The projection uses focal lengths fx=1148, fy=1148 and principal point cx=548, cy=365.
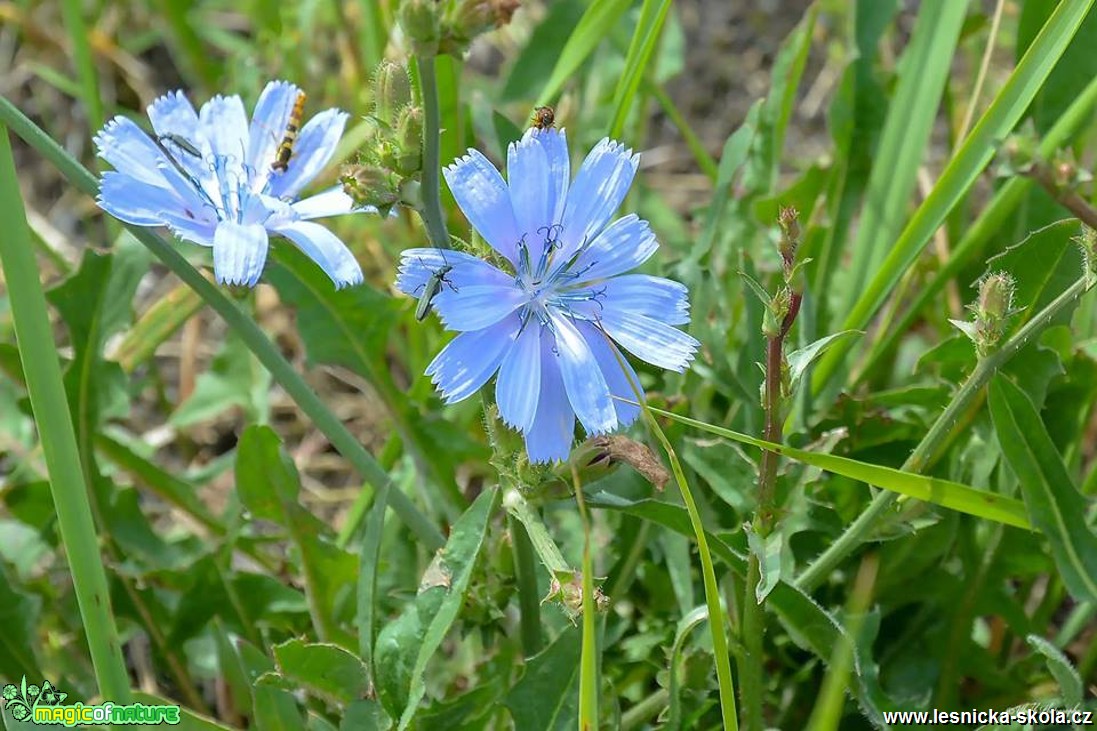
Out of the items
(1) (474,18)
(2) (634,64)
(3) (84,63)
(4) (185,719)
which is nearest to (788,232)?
(1) (474,18)

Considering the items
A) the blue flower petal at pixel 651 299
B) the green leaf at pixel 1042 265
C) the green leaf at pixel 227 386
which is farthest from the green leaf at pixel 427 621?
the green leaf at pixel 227 386

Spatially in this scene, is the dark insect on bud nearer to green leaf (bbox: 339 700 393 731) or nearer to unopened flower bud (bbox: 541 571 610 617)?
unopened flower bud (bbox: 541 571 610 617)

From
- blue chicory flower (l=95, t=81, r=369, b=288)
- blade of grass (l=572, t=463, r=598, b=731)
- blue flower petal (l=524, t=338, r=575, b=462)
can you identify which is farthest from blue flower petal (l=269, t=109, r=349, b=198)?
blade of grass (l=572, t=463, r=598, b=731)

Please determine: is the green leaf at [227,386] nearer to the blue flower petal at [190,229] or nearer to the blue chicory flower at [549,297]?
the blue flower petal at [190,229]

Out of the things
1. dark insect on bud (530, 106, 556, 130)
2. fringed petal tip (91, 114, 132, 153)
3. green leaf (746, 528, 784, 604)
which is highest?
fringed petal tip (91, 114, 132, 153)

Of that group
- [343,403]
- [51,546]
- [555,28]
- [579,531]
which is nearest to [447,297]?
[579,531]

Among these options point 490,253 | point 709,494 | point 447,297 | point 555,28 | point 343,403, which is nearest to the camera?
point 447,297

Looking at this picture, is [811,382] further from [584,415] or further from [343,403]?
[343,403]
